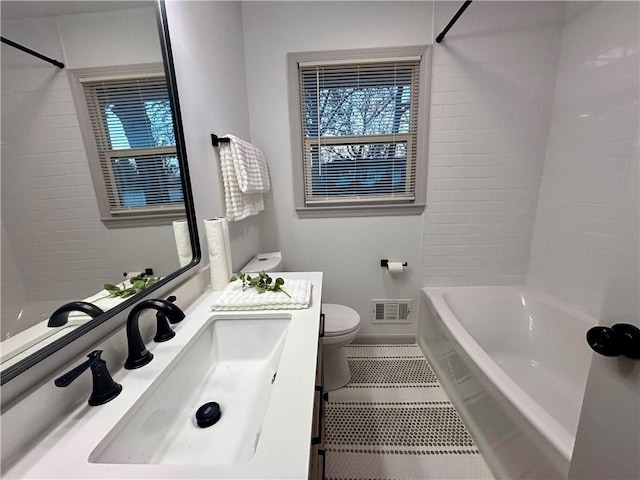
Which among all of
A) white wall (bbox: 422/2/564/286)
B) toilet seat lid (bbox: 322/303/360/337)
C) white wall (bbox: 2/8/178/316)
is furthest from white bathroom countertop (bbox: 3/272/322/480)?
white wall (bbox: 422/2/564/286)

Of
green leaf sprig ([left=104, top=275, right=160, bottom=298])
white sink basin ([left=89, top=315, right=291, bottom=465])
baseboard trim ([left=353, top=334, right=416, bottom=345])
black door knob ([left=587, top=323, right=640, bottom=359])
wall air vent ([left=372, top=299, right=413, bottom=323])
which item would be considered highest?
green leaf sprig ([left=104, top=275, right=160, bottom=298])

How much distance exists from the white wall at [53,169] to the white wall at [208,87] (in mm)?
350

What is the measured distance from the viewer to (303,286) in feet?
3.39

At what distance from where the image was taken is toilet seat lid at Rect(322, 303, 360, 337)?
1470 millimetres

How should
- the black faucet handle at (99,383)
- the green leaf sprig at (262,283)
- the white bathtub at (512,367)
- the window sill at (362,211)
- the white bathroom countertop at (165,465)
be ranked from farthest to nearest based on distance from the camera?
the window sill at (362,211)
the green leaf sprig at (262,283)
the white bathtub at (512,367)
the black faucet handle at (99,383)
the white bathroom countertop at (165,465)

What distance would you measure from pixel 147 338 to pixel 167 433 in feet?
0.93

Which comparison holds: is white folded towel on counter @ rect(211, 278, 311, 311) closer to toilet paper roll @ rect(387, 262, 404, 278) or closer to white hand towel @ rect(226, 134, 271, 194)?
white hand towel @ rect(226, 134, 271, 194)

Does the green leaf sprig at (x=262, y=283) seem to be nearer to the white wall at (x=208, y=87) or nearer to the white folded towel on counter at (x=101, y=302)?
the white wall at (x=208, y=87)

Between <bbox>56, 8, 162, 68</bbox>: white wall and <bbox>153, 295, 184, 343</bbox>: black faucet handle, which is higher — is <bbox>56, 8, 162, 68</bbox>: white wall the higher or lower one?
the higher one

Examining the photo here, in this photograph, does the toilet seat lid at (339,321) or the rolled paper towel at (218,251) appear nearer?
the rolled paper towel at (218,251)

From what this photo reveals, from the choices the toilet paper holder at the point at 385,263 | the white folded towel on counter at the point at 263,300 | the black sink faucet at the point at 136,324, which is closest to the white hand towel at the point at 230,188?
the white folded towel on counter at the point at 263,300

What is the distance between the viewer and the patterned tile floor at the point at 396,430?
112 centimetres

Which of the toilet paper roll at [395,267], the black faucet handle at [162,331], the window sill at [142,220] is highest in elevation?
the window sill at [142,220]

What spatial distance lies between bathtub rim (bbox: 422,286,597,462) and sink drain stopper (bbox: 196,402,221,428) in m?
1.07
